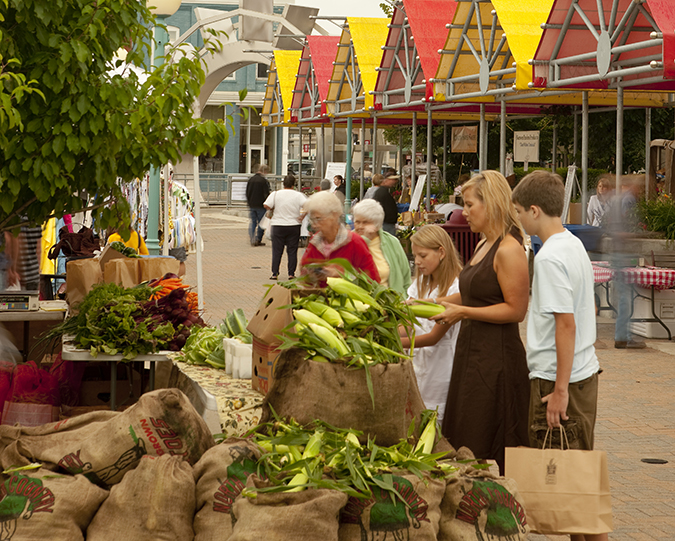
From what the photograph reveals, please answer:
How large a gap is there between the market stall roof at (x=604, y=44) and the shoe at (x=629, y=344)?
3.18 metres

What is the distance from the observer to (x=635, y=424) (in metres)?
7.43

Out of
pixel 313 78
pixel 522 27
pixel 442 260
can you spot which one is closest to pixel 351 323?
pixel 442 260

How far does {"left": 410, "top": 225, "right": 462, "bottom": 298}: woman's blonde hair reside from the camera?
5.02m

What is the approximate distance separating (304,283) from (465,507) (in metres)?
1.34

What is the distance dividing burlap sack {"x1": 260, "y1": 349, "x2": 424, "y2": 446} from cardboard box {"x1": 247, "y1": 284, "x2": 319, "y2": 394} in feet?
1.63

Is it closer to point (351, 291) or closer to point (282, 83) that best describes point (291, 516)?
point (351, 291)

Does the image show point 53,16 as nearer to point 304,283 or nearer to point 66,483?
point 304,283

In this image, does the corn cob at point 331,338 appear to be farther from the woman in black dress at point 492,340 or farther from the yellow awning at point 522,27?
the yellow awning at point 522,27

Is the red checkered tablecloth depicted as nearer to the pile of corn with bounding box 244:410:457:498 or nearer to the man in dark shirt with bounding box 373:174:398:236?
the man in dark shirt with bounding box 373:174:398:236

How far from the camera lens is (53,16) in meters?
4.24

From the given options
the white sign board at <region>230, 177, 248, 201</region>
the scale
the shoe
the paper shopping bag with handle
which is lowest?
the shoe

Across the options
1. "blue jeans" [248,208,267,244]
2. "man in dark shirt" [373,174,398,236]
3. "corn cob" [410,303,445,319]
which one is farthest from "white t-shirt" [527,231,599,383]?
"blue jeans" [248,208,267,244]

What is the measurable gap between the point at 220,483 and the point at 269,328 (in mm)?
973

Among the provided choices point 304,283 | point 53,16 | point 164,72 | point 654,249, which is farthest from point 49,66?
point 654,249
